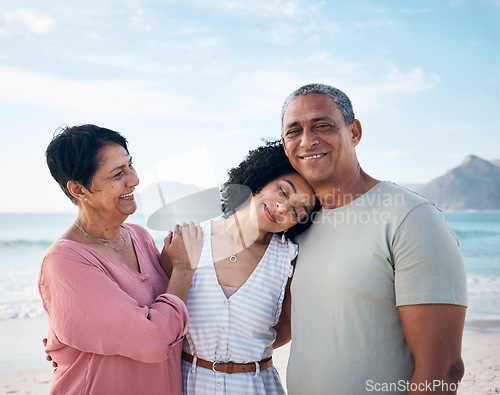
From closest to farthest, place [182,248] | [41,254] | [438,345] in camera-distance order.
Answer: [438,345], [182,248], [41,254]

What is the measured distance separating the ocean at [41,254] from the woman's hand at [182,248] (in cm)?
178

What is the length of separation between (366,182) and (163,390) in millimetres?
1301

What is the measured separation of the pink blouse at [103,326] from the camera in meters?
1.78

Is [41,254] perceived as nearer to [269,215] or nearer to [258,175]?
[258,175]

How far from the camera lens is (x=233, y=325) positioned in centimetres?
209

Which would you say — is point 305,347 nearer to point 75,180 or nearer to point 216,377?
point 216,377

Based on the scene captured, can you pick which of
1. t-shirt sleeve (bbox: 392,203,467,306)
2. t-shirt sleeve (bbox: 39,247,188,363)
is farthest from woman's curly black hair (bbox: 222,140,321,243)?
t-shirt sleeve (bbox: 39,247,188,363)

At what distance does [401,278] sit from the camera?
1717 mm

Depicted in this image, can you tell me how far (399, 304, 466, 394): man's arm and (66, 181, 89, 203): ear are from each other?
1.45m

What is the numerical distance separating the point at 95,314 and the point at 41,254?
1744cm

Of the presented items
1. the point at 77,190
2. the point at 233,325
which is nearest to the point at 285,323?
the point at 233,325

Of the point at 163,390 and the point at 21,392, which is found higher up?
the point at 163,390

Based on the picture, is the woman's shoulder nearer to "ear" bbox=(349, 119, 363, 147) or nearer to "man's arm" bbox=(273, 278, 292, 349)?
"man's arm" bbox=(273, 278, 292, 349)

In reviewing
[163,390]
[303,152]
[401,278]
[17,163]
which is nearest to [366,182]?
[303,152]
